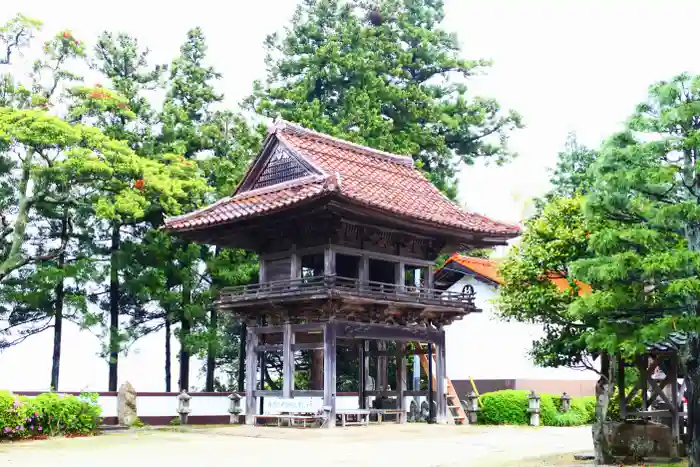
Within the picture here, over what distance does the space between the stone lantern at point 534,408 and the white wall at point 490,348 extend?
154 inches

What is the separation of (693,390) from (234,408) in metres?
19.0

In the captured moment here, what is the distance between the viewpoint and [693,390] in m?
16.1

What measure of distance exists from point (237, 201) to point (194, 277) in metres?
7.08

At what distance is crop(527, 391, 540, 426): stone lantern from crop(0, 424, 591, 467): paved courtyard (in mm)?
3788

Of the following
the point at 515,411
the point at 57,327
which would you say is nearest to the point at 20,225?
the point at 57,327

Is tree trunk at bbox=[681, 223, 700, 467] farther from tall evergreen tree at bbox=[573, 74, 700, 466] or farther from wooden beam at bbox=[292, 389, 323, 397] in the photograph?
wooden beam at bbox=[292, 389, 323, 397]

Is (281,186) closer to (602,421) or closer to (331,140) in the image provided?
(331,140)

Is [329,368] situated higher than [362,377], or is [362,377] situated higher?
[329,368]

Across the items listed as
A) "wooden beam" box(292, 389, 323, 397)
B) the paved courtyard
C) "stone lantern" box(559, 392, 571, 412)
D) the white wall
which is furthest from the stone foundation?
the white wall

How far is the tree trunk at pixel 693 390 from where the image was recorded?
51.7 feet

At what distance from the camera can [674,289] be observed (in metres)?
14.4

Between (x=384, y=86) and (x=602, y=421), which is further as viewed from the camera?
(x=384, y=86)

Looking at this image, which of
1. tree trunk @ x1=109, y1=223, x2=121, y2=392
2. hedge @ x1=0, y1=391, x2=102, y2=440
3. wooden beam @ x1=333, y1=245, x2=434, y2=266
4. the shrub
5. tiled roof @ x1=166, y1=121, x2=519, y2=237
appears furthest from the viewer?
tree trunk @ x1=109, y1=223, x2=121, y2=392

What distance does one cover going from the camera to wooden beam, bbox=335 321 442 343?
88.0 feet
